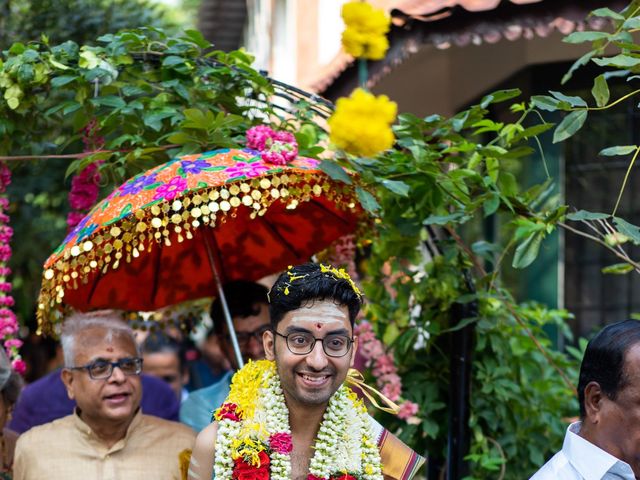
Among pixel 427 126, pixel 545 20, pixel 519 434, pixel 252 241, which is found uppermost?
pixel 545 20

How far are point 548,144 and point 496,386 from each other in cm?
304

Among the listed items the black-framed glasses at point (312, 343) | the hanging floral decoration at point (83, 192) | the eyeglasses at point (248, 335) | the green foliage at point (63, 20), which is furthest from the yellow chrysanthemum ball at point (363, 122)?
the green foliage at point (63, 20)

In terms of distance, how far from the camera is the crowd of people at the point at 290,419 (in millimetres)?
3873

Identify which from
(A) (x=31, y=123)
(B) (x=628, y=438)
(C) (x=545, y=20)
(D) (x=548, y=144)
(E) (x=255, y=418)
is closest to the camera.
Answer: (B) (x=628, y=438)

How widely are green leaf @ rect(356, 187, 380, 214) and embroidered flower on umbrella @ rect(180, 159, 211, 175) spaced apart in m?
0.69

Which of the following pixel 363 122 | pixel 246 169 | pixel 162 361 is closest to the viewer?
pixel 363 122

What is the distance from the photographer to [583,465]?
3842 mm

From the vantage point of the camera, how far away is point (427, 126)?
530 cm

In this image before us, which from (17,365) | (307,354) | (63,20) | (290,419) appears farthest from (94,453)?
(63,20)

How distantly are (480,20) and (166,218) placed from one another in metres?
2.69

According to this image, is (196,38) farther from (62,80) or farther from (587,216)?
(587,216)

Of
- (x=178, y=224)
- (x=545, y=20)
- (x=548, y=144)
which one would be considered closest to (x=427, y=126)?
(x=178, y=224)

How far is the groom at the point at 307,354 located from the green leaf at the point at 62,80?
68.6 inches

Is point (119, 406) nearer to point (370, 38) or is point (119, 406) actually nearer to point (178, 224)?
point (178, 224)
